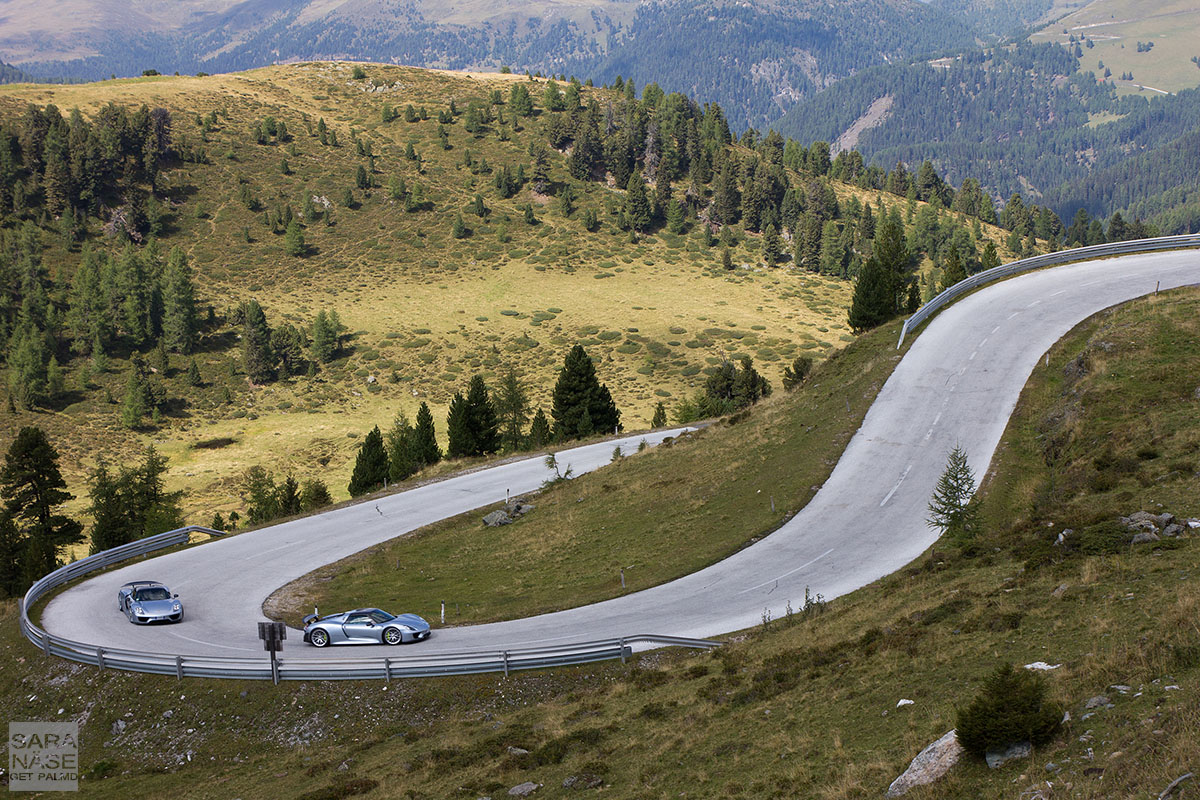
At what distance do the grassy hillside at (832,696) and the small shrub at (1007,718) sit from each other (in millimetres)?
285

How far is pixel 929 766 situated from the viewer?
10797 millimetres

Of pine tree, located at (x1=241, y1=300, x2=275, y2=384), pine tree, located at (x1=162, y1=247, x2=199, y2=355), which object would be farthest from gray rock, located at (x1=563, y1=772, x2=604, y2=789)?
pine tree, located at (x1=162, y1=247, x2=199, y2=355)

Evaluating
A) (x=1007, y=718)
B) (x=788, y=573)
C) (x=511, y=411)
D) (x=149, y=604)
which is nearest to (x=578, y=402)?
(x=511, y=411)

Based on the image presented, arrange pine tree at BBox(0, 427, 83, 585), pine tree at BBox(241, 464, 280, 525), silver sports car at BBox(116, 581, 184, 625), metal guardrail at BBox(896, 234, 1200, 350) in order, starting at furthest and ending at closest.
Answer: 1. pine tree at BBox(241, 464, 280, 525)
2. metal guardrail at BBox(896, 234, 1200, 350)
3. pine tree at BBox(0, 427, 83, 585)
4. silver sports car at BBox(116, 581, 184, 625)

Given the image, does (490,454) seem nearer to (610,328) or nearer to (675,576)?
(675,576)

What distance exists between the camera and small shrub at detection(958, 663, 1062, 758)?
33.8 ft

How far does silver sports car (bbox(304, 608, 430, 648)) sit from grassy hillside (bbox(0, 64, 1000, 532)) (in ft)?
155

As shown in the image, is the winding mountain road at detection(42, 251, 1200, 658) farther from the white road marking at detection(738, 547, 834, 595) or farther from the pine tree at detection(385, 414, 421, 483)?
the pine tree at detection(385, 414, 421, 483)

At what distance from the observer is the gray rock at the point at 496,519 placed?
41.6 metres

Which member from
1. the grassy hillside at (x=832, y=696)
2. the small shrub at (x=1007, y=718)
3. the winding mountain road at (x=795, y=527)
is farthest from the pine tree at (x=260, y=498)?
the small shrub at (x=1007, y=718)

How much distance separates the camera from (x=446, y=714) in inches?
868

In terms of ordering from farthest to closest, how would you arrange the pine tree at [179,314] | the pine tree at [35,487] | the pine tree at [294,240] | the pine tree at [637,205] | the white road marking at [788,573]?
the pine tree at [637,205] < the pine tree at [294,240] < the pine tree at [179,314] < the pine tree at [35,487] < the white road marking at [788,573]

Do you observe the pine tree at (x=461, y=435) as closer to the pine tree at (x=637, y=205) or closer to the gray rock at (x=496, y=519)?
the gray rock at (x=496, y=519)

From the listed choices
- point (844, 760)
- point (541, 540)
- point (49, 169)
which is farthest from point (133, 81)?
point (844, 760)
